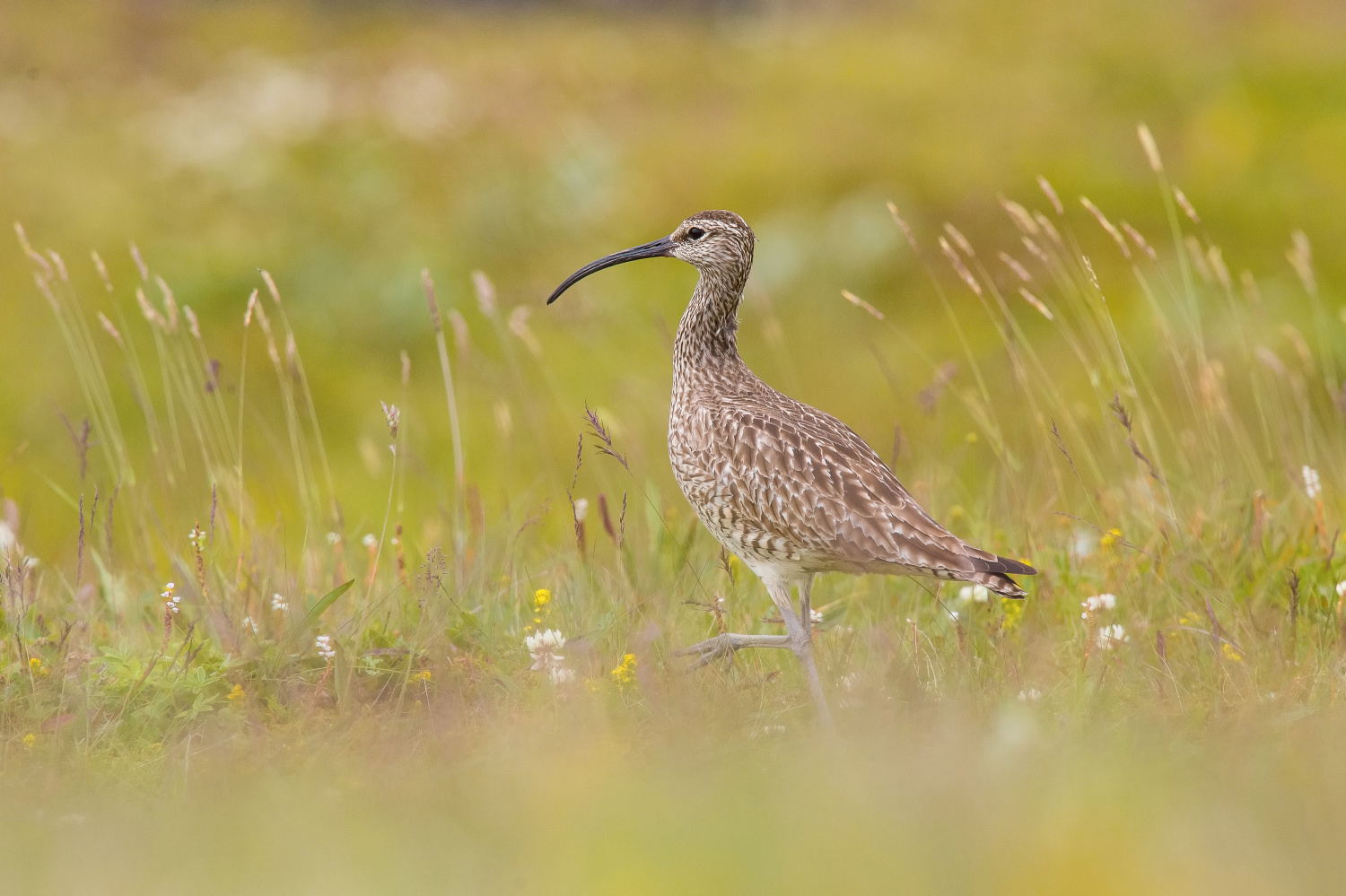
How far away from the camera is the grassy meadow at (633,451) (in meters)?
3.40

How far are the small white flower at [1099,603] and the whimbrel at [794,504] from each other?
45 centimetres

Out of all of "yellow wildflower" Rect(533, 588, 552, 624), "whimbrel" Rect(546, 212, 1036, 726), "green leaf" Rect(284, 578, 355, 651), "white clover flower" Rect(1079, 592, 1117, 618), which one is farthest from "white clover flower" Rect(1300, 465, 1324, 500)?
"green leaf" Rect(284, 578, 355, 651)

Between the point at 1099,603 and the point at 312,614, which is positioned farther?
the point at 1099,603

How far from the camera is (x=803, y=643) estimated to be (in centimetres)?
516

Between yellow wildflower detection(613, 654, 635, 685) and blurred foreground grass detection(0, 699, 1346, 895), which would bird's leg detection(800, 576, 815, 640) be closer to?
yellow wildflower detection(613, 654, 635, 685)

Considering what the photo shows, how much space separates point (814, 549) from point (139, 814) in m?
2.50

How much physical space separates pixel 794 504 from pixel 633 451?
3469 millimetres

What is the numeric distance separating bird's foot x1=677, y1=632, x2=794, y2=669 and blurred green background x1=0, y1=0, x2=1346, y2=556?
2.35 metres

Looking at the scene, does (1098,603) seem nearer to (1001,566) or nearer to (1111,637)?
(1111,637)

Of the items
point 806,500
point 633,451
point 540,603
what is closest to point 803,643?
point 806,500

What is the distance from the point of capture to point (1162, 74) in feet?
52.9

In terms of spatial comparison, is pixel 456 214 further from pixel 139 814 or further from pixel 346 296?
pixel 139 814

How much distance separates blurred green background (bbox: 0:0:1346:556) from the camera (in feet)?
37.2

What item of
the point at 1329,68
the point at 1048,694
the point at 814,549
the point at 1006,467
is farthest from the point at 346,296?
the point at 1329,68
